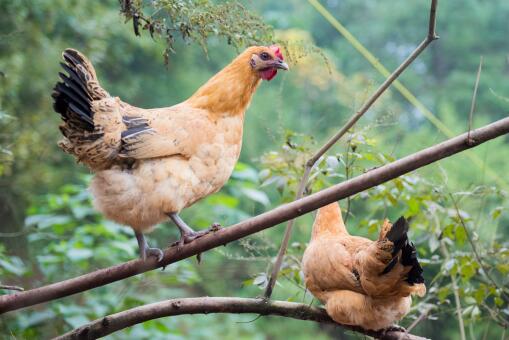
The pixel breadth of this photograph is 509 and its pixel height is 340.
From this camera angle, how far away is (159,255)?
2.57m

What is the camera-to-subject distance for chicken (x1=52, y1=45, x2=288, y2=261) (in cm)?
251

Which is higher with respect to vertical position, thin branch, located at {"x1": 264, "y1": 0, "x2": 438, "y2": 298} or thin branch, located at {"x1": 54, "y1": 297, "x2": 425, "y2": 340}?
thin branch, located at {"x1": 264, "y1": 0, "x2": 438, "y2": 298}

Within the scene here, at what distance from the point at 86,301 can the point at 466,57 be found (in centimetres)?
790

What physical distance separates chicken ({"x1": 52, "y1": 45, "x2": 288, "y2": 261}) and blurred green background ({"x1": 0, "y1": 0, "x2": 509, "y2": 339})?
258 mm

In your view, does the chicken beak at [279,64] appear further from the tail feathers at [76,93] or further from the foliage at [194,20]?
the tail feathers at [76,93]

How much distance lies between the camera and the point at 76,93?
8.10ft

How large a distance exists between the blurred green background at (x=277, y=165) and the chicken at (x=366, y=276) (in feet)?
0.48

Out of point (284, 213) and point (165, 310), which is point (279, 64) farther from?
point (165, 310)

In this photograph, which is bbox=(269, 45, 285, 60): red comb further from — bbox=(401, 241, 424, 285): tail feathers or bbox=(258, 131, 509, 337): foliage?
bbox=(401, 241, 424, 285): tail feathers

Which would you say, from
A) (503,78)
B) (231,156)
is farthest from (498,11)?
(231,156)

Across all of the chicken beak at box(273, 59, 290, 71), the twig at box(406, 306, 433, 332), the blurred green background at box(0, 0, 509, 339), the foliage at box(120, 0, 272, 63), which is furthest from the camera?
the blurred green background at box(0, 0, 509, 339)

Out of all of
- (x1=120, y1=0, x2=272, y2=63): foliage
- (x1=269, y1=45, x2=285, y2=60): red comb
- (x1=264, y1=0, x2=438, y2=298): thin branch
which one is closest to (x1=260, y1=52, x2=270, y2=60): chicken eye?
(x1=269, y1=45, x2=285, y2=60): red comb

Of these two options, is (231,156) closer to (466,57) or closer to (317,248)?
(317,248)

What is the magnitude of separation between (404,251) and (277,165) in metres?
0.83
